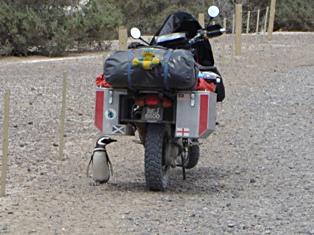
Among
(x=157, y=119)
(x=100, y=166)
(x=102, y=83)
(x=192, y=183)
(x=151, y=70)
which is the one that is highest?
(x=151, y=70)

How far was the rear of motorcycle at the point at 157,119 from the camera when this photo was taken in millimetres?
8141

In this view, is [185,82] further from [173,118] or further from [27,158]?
[27,158]

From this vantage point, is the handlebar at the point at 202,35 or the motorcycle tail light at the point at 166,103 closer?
the motorcycle tail light at the point at 166,103

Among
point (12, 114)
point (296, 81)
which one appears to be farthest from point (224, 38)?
point (12, 114)

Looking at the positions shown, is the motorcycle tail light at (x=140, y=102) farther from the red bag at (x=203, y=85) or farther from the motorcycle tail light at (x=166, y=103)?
the red bag at (x=203, y=85)

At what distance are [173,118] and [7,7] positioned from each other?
836 inches

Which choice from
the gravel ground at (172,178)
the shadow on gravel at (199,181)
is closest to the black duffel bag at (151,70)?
the gravel ground at (172,178)

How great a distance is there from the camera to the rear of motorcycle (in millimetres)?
8141

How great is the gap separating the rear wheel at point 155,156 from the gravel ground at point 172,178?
4.6 inches

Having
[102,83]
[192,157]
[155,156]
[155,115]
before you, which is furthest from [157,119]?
[192,157]

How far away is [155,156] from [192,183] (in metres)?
1.06

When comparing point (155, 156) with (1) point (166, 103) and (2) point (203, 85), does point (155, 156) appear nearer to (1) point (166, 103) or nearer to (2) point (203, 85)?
(1) point (166, 103)

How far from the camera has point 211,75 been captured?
29.1ft

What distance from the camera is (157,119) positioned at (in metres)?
8.18
